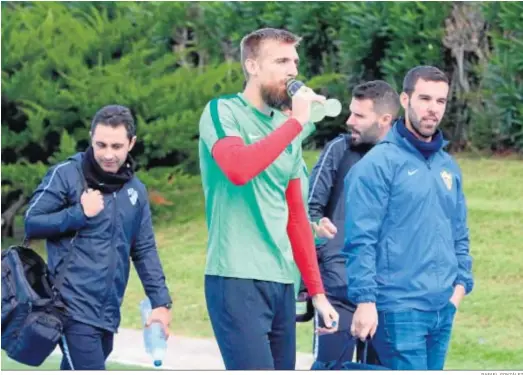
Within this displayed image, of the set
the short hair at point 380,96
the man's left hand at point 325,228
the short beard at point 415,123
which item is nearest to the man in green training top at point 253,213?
the short beard at point 415,123

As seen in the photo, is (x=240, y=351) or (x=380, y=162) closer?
(x=240, y=351)

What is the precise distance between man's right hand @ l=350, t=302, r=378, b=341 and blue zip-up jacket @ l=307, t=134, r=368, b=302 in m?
1.73

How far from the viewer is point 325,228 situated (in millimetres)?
7340

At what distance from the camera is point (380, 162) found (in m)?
6.29

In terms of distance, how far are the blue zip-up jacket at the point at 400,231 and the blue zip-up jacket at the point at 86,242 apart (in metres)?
1.11

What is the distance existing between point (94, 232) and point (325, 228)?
1317 mm

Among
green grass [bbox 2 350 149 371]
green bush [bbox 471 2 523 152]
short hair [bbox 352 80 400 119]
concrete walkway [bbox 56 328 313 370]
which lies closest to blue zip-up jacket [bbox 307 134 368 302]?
short hair [bbox 352 80 400 119]

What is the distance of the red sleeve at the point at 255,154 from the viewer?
5652 millimetres

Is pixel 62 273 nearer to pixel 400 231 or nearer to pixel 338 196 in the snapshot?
pixel 400 231

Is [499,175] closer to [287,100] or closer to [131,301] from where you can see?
[131,301]

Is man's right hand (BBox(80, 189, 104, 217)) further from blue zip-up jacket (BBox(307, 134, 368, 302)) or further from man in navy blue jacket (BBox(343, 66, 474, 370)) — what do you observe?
blue zip-up jacket (BBox(307, 134, 368, 302))

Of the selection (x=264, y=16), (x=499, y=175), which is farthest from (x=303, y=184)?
(x=264, y=16)

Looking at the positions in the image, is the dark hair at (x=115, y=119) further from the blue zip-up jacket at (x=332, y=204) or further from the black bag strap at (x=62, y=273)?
the blue zip-up jacket at (x=332, y=204)

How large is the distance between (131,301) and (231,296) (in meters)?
6.96
